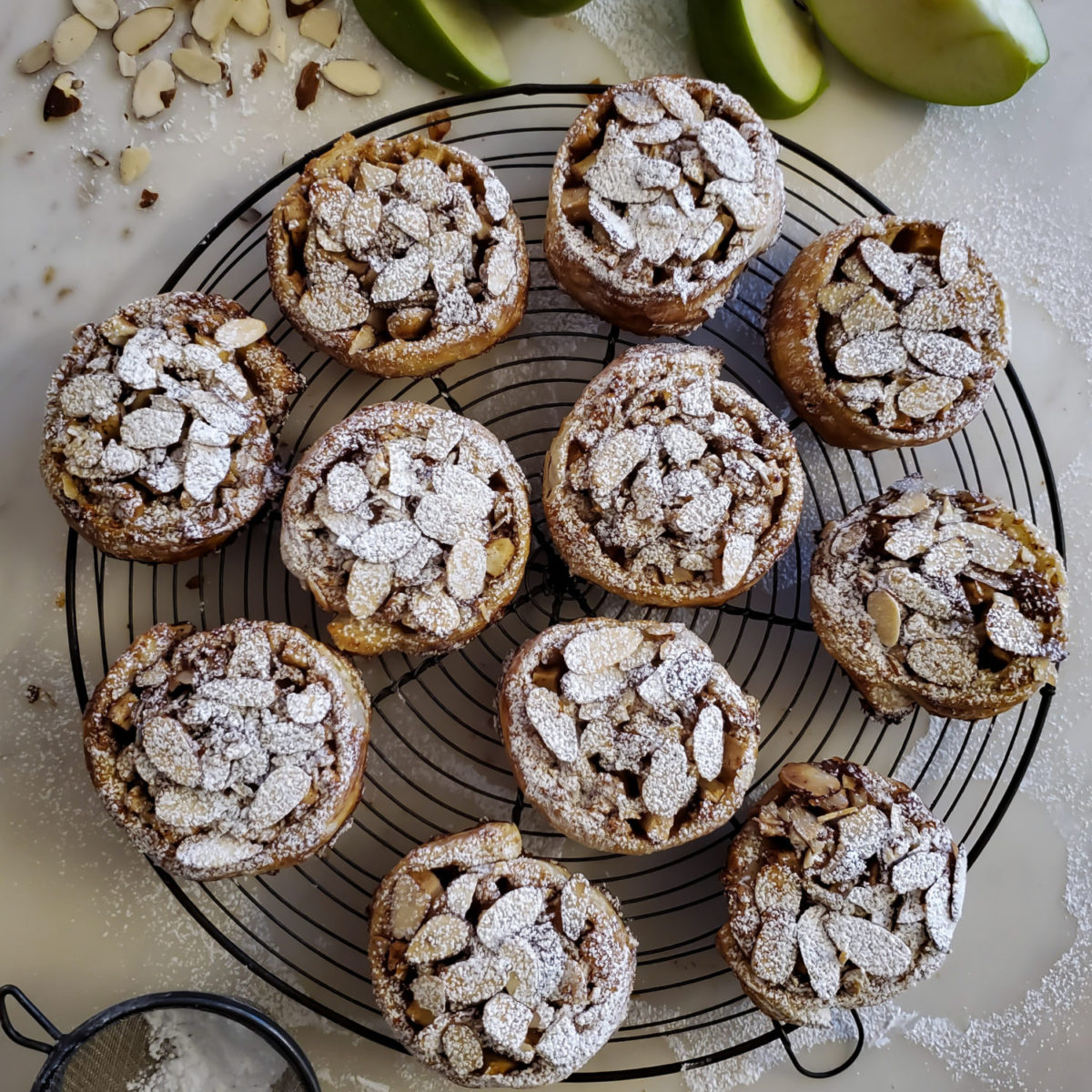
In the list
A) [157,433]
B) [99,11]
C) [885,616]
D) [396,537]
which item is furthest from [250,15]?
[885,616]

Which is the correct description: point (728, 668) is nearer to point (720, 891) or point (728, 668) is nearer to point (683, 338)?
point (720, 891)

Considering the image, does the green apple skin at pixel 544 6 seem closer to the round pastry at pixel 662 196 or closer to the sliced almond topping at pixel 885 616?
the round pastry at pixel 662 196

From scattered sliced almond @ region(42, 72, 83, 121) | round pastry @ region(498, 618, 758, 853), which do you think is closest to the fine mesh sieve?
round pastry @ region(498, 618, 758, 853)

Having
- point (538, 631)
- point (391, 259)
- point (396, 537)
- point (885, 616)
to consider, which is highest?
point (391, 259)

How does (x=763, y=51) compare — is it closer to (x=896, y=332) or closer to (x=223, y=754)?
(x=896, y=332)

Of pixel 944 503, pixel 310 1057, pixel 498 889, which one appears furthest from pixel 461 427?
pixel 310 1057

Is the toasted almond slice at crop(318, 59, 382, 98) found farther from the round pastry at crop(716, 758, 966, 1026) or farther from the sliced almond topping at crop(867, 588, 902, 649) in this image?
the round pastry at crop(716, 758, 966, 1026)
